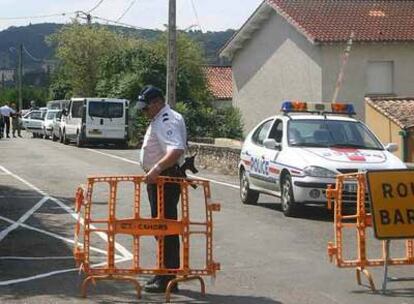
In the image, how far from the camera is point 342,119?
588 inches

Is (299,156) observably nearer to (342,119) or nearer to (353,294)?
(342,119)

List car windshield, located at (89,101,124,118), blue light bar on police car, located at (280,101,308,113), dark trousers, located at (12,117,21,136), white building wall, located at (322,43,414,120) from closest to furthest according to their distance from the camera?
1. blue light bar on police car, located at (280,101,308,113)
2. car windshield, located at (89,101,124,118)
3. white building wall, located at (322,43,414,120)
4. dark trousers, located at (12,117,21,136)

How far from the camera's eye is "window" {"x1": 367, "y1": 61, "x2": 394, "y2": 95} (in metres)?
37.4

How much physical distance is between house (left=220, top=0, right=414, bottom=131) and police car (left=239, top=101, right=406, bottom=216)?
2126 cm

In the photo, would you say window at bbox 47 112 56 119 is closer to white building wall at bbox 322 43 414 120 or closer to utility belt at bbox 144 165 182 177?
white building wall at bbox 322 43 414 120

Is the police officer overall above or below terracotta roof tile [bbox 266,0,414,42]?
below

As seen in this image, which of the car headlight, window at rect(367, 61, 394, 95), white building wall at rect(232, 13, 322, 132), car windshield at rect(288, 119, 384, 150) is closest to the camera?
the car headlight

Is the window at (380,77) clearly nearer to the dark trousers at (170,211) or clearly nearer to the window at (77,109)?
the window at (77,109)

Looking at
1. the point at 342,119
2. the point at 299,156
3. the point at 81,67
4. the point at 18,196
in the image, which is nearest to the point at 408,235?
the point at 299,156

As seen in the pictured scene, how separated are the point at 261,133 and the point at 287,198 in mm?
2080

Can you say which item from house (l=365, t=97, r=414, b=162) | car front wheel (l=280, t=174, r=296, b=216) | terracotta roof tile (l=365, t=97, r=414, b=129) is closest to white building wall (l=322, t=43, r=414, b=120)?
terracotta roof tile (l=365, t=97, r=414, b=129)

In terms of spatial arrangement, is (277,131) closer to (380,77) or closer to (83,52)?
(380,77)

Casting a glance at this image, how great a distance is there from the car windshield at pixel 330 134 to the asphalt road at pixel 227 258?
3.75ft

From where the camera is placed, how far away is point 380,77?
3756 centimetres
